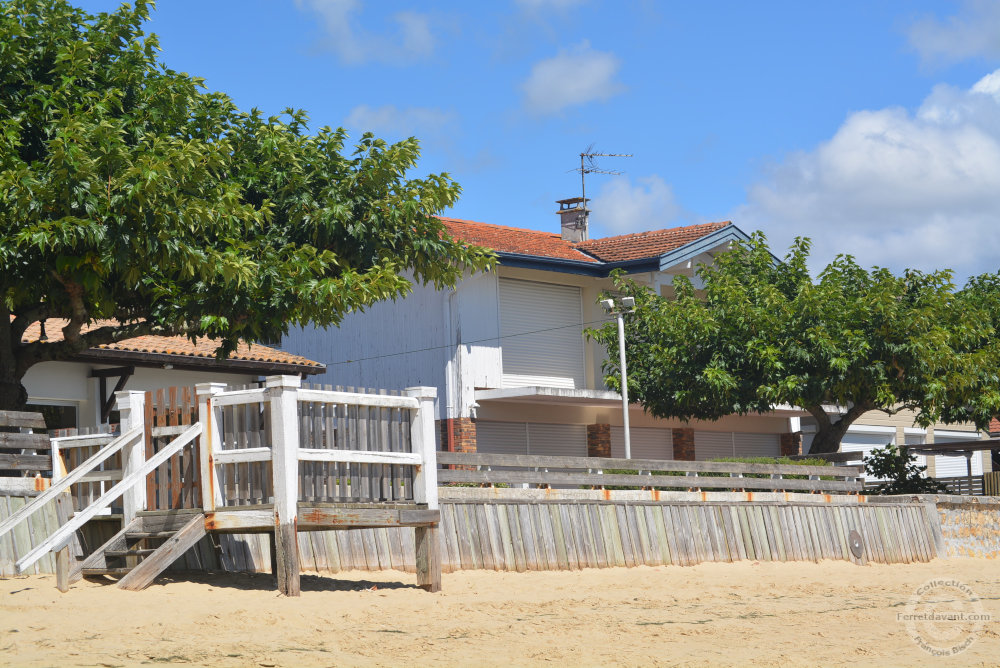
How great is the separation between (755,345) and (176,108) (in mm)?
14538

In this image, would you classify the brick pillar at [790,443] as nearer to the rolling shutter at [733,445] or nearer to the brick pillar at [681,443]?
the rolling shutter at [733,445]

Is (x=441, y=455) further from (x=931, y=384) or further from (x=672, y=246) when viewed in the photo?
(x=672, y=246)

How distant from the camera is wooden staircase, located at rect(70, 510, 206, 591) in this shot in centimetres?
1140

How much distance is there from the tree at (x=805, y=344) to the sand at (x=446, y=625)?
11163 millimetres

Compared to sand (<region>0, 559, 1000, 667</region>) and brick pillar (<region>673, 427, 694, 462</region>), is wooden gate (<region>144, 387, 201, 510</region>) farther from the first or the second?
brick pillar (<region>673, 427, 694, 462</region>)

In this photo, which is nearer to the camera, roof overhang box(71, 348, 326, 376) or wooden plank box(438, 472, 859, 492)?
wooden plank box(438, 472, 859, 492)

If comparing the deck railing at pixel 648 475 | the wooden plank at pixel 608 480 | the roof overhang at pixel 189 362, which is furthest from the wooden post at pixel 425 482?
the roof overhang at pixel 189 362

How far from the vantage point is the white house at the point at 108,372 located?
2200cm

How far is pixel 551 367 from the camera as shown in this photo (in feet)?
98.8

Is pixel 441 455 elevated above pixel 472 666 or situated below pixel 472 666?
above

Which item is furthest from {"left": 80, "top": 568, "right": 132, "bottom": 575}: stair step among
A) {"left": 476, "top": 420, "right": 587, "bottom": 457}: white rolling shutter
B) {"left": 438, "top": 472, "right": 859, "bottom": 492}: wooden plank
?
{"left": 476, "top": 420, "right": 587, "bottom": 457}: white rolling shutter

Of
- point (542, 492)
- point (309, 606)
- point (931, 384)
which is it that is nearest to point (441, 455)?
point (542, 492)

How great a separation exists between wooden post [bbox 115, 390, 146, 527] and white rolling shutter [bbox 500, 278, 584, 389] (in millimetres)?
16710

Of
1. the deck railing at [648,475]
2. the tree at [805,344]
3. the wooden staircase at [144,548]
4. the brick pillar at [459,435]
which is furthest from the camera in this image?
the brick pillar at [459,435]
